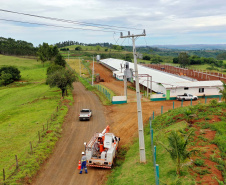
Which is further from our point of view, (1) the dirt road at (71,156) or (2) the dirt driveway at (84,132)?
(2) the dirt driveway at (84,132)

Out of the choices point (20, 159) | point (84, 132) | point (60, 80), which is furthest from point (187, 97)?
point (20, 159)

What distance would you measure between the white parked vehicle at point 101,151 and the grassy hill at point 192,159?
1.07 m

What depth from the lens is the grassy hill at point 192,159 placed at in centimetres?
1311

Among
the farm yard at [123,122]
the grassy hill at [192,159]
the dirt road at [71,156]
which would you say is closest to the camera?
the grassy hill at [192,159]

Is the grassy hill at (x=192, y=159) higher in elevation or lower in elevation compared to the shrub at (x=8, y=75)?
lower

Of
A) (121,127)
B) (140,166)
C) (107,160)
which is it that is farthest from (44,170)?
(121,127)

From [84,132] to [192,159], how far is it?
1514 cm

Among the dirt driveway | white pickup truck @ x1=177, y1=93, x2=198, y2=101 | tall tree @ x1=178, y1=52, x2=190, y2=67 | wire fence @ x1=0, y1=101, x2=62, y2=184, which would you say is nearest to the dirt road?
the dirt driveway

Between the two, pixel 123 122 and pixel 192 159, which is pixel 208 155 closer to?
pixel 192 159

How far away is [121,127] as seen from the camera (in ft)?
94.1

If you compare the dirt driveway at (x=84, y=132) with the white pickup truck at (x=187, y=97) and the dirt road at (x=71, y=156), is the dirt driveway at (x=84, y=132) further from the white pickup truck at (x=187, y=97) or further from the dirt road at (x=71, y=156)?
the white pickup truck at (x=187, y=97)

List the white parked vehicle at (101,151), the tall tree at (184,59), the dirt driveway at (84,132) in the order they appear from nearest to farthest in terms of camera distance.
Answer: the dirt driveway at (84,132)
the white parked vehicle at (101,151)
the tall tree at (184,59)

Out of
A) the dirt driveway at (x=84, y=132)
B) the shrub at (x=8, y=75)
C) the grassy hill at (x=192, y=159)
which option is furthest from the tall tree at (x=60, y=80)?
the shrub at (x=8, y=75)

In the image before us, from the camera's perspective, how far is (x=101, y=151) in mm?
19297
